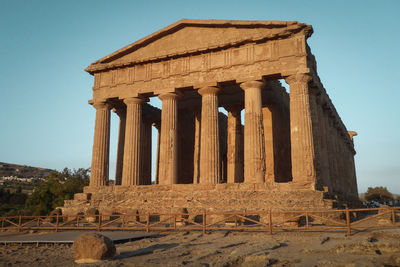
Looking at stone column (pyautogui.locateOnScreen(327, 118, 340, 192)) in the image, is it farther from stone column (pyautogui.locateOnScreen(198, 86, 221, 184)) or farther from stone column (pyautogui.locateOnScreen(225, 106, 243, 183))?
stone column (pyautogui.locateOnScreen(198, 86, 221, 184))

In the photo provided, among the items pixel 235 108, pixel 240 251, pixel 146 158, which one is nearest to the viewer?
pixel 240 251

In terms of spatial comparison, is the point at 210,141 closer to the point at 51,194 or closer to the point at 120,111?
the point at 120,111

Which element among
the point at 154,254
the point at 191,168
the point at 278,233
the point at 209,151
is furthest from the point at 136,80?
the point at 154,254

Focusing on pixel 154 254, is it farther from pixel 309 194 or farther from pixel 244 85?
pixel 244 85

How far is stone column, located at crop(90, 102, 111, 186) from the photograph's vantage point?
2419 centimetres

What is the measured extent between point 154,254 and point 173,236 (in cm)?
341

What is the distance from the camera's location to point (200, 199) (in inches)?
771

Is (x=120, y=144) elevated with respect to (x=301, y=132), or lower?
elevated

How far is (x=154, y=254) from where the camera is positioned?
29.5 ft

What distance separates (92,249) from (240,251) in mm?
3423

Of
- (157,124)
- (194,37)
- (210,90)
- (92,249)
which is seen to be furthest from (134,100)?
(92,249)

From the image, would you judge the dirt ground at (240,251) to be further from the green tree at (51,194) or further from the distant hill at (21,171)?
the distant hill at (21,171)

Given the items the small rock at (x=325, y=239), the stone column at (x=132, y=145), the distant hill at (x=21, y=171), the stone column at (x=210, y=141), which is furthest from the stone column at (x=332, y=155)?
the distant hill at (x=21, y=171)

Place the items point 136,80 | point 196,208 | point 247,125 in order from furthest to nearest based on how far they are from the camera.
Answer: point 136,80
point 247,125
point 196,208
